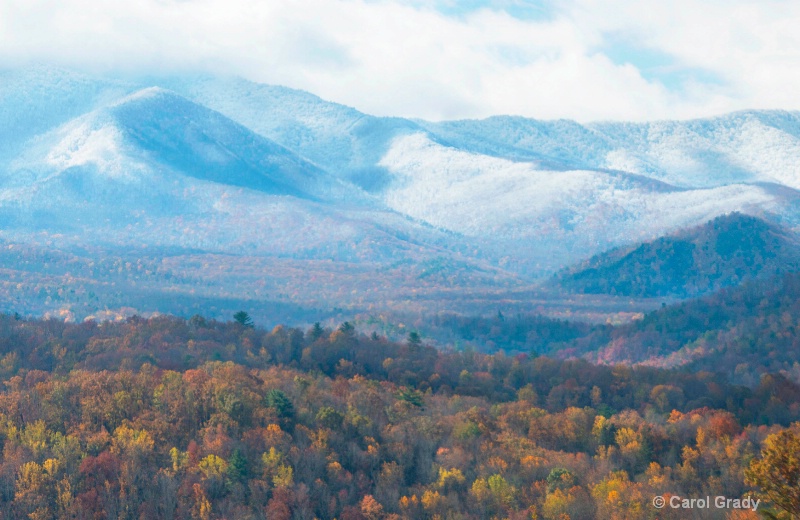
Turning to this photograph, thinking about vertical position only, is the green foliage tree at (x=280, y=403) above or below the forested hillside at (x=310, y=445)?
above

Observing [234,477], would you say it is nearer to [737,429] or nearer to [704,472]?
[704,472]

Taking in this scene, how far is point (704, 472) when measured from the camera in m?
78.8

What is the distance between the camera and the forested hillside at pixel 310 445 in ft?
224

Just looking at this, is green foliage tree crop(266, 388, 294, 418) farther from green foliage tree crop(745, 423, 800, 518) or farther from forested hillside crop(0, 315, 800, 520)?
green foliage tree crop(745, 423, 800, 518)

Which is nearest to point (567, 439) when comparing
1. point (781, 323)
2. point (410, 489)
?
point (410, 489)

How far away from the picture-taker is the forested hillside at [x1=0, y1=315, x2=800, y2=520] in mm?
68125

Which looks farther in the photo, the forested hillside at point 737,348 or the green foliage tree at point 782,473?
the forested hillside at point 737,348

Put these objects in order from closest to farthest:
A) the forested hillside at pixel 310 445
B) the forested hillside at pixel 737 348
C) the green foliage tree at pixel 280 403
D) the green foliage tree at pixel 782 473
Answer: the green foliage tree at pixel 782 473 → the forested hillside at pixel 310 445 → the green foliage tree at pixel 280 403 → the forested hillside at pixel 737 348

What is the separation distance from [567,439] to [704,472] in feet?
45.0

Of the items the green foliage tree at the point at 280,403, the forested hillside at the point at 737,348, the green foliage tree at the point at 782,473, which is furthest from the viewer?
the forested hillside at the point at 737,348

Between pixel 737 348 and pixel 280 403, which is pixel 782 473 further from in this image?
pixel 737 348

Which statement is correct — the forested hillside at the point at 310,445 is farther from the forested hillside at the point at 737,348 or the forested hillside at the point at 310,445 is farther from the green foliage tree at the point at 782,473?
the forested hillside at the point at 737,348

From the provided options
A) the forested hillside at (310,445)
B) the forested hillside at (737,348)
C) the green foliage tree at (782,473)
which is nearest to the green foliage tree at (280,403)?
the forested hillside at (310,445)

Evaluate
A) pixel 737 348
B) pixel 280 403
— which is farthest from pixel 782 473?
pixel 737 348
